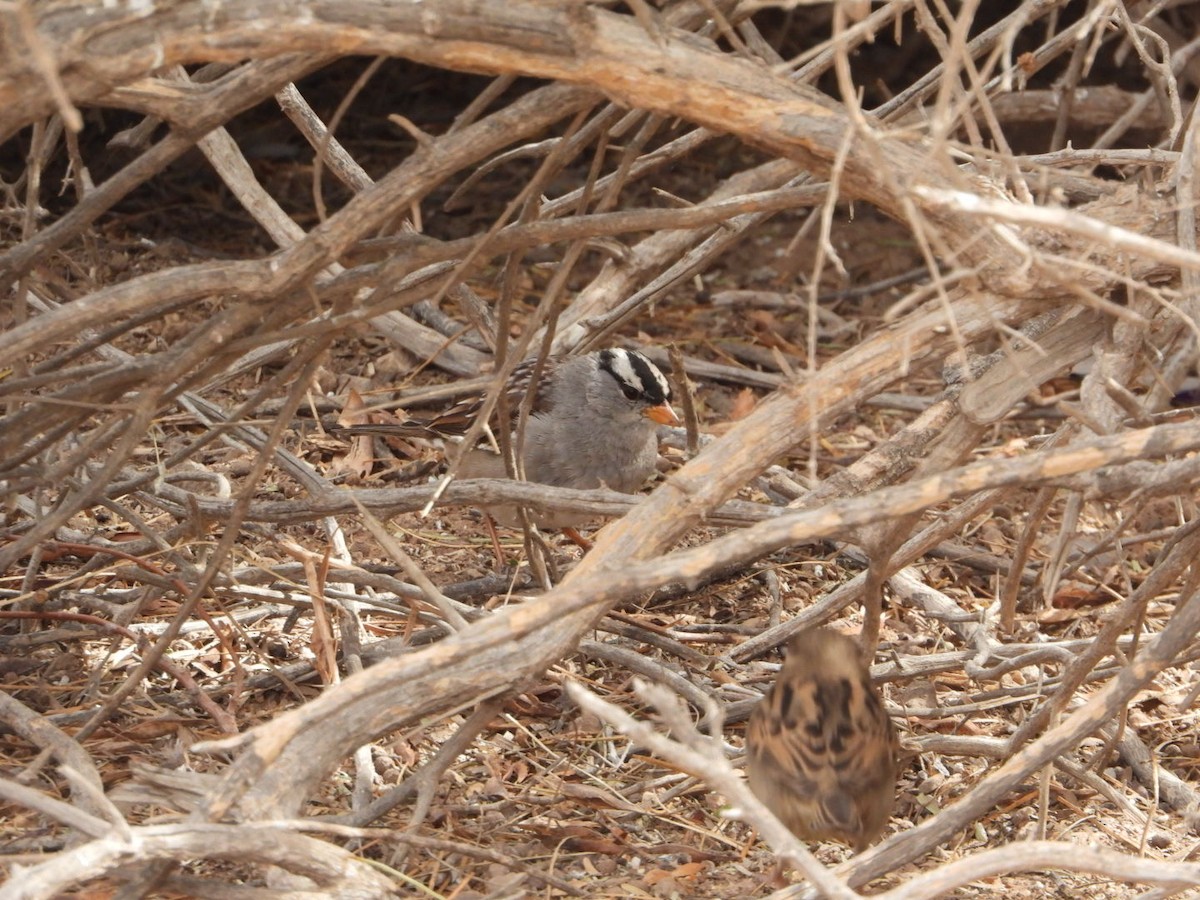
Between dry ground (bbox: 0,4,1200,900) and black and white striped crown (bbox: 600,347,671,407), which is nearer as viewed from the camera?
dry ground (bbox: 0,4,1200,900)

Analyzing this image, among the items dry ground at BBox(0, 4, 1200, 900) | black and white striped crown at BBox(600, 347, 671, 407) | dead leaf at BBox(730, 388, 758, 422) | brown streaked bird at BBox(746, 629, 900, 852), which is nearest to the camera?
dry ground at BBox(0, 4, 1200, 900)

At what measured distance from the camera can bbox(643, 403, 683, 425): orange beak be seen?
6.16 m

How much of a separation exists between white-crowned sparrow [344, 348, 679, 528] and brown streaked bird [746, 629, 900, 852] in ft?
8.01

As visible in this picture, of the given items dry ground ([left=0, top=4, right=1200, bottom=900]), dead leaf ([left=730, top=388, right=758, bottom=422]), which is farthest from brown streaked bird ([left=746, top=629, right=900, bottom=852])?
dead leaf ([left=730, top=388, right=758, bottom=422])

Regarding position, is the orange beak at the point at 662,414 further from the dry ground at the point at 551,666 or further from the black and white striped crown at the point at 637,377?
the dry ground at the point at 551,666

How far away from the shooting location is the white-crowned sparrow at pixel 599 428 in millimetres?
6148

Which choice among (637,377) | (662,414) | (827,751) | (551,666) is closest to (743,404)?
(662,414)

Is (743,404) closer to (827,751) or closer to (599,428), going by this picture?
(599,428)

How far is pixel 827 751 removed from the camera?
3574 millimetres

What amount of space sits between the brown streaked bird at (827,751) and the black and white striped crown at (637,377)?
2444 mm

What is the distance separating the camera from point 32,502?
14.9ft

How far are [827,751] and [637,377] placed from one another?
9.09 ft

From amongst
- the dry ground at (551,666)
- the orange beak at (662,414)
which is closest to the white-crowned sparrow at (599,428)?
the orange beak at (662,414)

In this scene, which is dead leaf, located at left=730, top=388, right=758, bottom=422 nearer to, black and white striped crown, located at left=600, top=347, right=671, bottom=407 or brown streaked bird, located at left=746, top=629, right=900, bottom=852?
black and white striped crown, located at left=600, top=347, right=671, bottom=407
